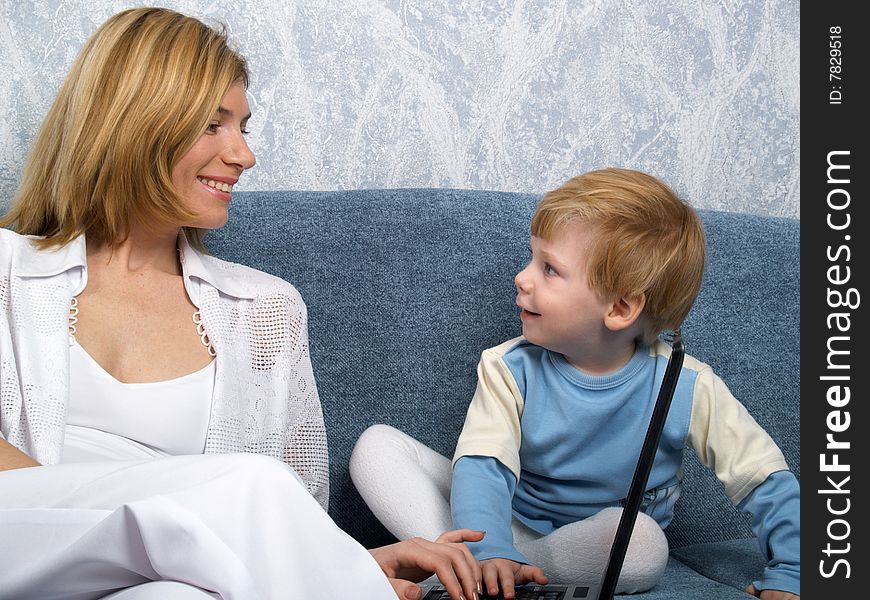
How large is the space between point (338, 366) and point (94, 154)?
52cm

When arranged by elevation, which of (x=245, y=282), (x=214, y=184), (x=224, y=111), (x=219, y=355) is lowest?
(x=219, y=355)

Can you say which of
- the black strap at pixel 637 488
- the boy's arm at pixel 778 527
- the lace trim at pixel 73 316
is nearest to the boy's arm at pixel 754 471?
the boy's arm at pixel 778 527

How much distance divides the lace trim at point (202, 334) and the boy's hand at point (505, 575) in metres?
0.53

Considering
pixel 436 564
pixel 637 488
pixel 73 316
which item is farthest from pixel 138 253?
pixel 637 488

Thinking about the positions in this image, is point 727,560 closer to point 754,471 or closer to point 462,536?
point 754,471

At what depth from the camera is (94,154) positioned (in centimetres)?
144

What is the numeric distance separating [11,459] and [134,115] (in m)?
0.56

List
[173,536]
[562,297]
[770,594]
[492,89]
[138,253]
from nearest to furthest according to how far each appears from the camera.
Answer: [173,536]
[770,594]
[562,297]
[138,253]
[492,89]

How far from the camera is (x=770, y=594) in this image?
1.33m

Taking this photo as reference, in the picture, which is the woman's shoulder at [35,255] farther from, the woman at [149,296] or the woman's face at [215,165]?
the woman's face at [215,165]

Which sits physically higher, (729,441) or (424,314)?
(424,314)

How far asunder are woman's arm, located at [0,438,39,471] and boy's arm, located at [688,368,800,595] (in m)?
0.96
